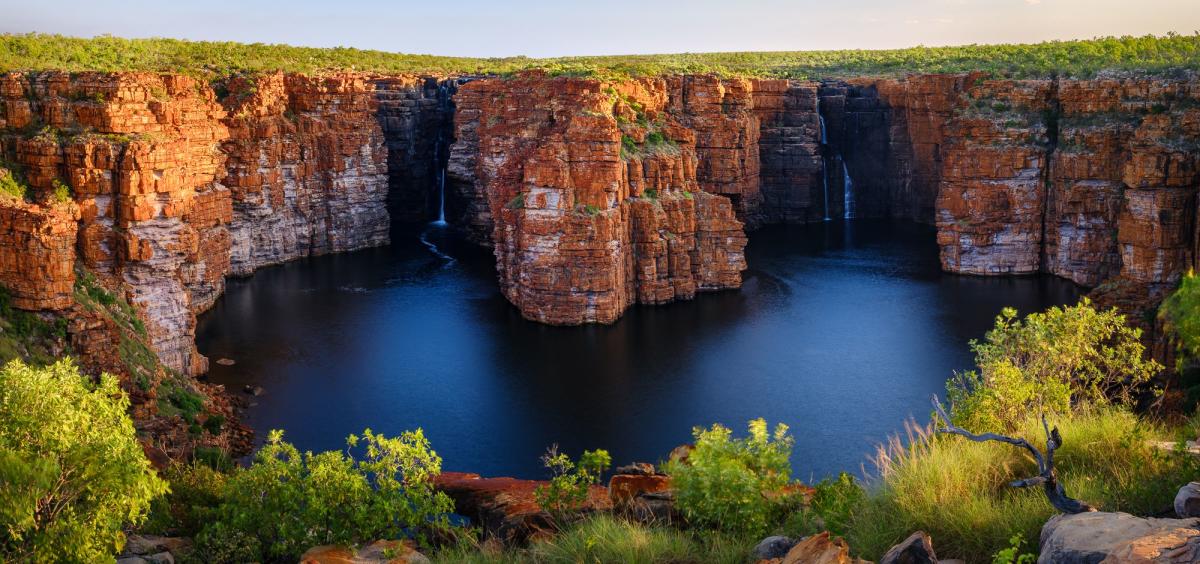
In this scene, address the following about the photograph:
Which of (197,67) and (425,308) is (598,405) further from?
(197,67)

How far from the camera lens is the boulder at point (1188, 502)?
47.2 ft

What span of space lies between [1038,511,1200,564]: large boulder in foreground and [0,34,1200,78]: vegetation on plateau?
164 ft

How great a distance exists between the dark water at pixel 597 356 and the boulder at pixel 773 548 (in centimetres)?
2106

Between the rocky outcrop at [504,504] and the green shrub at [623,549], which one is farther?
the rocky outcrop at [504,504]

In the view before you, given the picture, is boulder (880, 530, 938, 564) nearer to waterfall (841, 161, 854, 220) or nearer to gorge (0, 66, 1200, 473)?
gorge (0, 66, 1200, 473)

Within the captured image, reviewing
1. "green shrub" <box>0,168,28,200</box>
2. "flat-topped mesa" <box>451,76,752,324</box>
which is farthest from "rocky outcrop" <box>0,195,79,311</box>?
"flat-topped mesa" <box>451,76,752,324</box>

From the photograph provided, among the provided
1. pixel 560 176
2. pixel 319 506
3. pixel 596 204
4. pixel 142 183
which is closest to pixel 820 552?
pixel 319 506

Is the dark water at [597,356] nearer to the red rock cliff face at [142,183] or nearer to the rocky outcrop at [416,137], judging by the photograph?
the red rock cliff face at [142,183]

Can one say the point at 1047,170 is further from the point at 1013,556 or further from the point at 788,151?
the point at 1013,556

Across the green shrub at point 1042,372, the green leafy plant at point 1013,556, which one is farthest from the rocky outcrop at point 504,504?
the green leafy plant at point 1013,556

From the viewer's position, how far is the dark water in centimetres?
4303

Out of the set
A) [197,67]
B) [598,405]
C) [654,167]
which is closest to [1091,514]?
[598,405]

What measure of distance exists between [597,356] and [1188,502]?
39675 mm

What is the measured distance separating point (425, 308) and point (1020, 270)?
1451 inches
